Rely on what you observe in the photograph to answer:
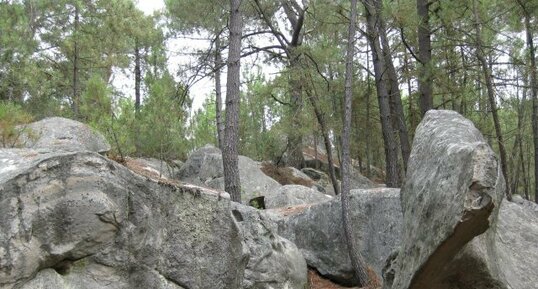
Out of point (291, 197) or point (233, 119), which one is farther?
point (291, 197)

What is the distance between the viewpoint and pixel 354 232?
380 inches

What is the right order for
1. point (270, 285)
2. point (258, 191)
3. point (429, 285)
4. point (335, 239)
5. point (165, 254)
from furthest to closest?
point (258, 191) → point (335, 239) → point (270, 285) → point (165, 254) → point (429, 285)

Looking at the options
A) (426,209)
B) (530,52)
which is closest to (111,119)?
(426,209)

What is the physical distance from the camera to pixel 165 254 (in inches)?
212

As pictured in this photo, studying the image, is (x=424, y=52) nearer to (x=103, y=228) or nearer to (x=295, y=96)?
(x=295, y=96)

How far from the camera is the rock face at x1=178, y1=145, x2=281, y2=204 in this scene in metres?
16.2

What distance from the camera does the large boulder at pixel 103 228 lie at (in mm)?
4452

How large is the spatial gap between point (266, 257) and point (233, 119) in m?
2.66

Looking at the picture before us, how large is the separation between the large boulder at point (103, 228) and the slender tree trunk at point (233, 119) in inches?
133

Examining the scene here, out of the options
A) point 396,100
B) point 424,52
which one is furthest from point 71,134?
point 424,52

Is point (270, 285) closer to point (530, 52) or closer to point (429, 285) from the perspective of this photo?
point (429, 285)

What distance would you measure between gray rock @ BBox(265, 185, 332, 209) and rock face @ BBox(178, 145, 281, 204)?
2.32 metres

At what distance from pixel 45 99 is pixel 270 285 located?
11728 mm

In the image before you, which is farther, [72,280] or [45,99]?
[45,99]
